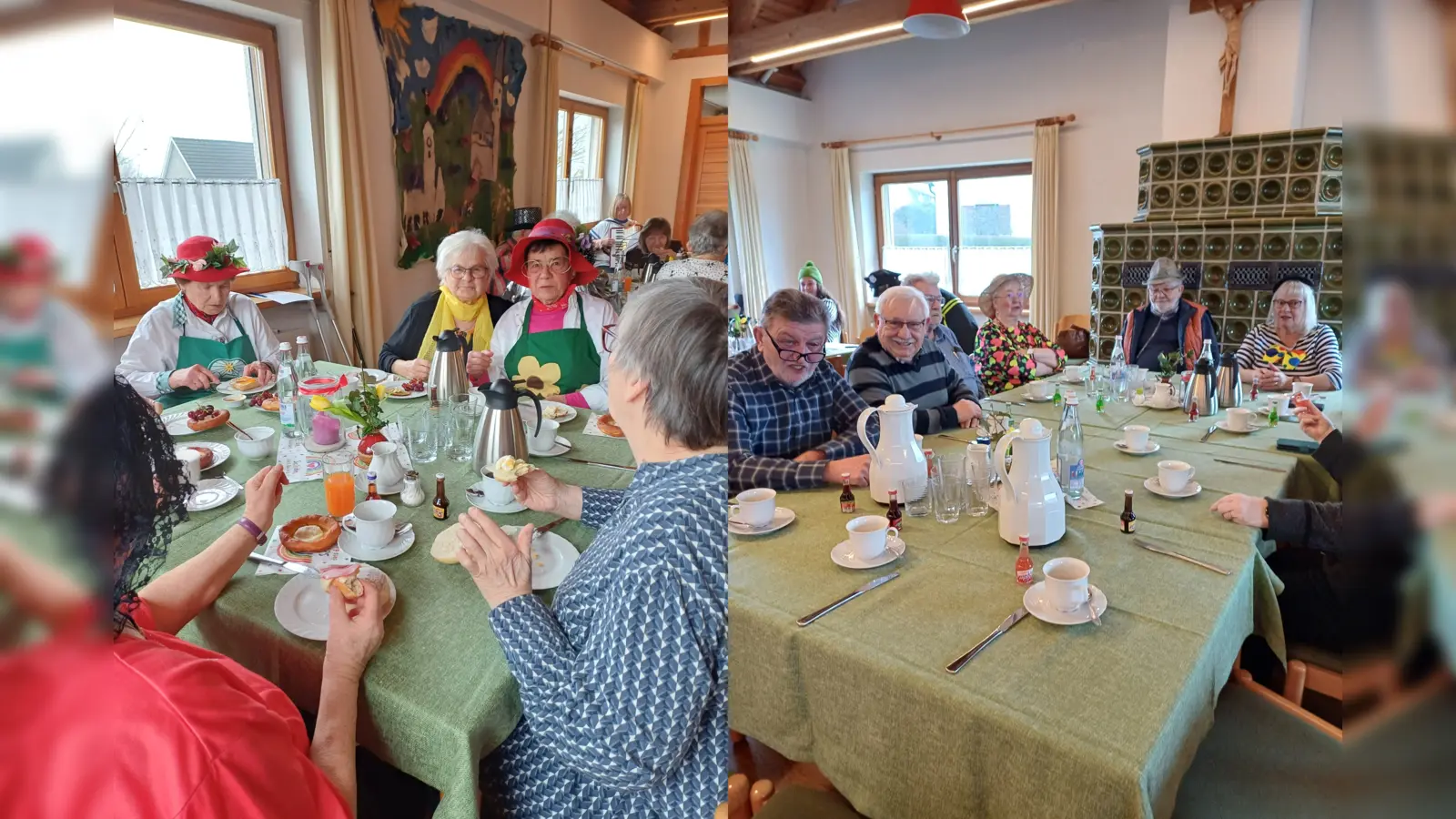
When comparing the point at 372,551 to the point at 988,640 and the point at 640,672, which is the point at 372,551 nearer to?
the point at 640,672

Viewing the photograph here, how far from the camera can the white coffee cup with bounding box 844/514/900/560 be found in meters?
0.92

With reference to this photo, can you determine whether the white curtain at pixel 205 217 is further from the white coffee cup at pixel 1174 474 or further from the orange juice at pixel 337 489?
the white coffee cup at pixel 1174 474

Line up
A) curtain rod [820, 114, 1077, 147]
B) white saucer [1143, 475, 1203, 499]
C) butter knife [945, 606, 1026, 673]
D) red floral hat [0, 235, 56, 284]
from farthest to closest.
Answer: butter knife [945, 606, 1026, 673] < white saucer [1143, 475, 1203, 499] < curtain rod [820, 114, 1077, 147] < red floral hat [0, 235, 56, 284]

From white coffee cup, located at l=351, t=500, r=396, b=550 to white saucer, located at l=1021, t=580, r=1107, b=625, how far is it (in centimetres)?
79

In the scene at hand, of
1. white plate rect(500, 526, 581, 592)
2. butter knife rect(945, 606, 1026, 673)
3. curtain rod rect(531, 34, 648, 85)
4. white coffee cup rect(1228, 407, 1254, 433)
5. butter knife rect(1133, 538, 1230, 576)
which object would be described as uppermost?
curtain rod rect(531, 34, 648, 85)

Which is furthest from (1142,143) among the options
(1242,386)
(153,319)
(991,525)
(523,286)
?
(991,525)

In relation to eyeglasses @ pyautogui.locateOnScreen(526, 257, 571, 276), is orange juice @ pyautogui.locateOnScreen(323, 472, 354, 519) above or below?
below

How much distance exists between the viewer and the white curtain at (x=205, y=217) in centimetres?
39

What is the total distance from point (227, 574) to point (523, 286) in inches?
10.6

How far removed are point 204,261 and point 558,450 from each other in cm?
26

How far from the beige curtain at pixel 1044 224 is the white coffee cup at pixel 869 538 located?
1.44ft

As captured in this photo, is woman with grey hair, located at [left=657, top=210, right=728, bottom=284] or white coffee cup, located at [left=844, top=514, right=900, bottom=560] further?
white coffee cup, located at [left=844, top=514, right=900, bottom=560]

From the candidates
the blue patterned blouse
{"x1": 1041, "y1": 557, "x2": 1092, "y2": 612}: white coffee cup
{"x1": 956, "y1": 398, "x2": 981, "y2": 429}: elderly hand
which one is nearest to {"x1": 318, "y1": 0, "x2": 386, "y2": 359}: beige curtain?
the blue patterned blouse

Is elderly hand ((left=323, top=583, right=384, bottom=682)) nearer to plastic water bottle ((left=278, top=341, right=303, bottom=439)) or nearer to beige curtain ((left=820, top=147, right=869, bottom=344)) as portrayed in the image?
plastic water bottle ((left=278, top=341, right=303, bottom=439))
